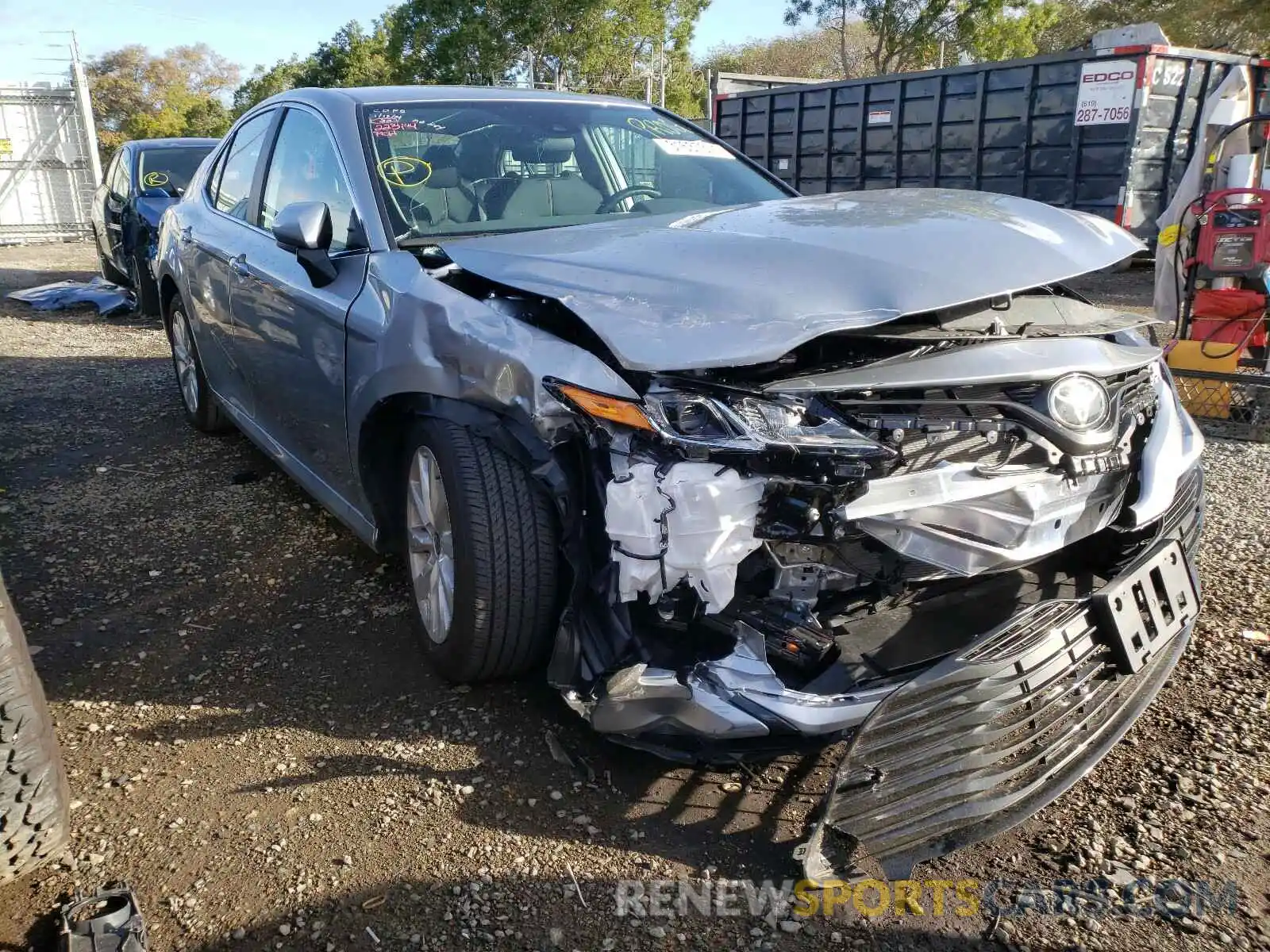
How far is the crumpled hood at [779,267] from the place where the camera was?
7.22 feet

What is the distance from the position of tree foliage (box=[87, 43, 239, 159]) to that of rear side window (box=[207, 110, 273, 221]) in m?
41.2

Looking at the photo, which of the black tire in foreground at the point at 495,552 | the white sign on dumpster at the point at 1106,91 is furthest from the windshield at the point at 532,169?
the white sign on dumpster at the point at 1106,91

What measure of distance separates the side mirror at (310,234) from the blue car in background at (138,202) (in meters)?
6.05

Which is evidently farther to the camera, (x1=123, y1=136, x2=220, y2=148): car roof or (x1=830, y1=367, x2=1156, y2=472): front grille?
(x1=123, y1=136, x2=220, y2=148): car roof

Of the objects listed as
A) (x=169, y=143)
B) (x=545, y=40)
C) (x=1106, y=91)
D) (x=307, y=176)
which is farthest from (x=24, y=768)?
(x=545, y=40)

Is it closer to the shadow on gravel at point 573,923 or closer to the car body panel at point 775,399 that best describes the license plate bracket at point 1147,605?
the car body panel at point 775,399

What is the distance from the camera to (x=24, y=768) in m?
2.02

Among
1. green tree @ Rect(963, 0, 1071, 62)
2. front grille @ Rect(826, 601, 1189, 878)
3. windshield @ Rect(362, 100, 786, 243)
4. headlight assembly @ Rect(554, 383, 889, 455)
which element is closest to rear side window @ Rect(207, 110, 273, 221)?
windshield @ Rect(362, 100, 786, 243)

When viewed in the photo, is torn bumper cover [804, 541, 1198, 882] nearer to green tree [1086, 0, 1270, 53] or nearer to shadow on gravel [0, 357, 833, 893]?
shadow on gravel [0, 357, 833, 893]

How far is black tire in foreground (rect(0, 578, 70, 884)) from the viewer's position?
6.46 ft

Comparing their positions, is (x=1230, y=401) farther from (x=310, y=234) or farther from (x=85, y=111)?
(x=85, y=111)

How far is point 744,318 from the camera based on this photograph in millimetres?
2215

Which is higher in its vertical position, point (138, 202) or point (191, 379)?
point (138, 202)

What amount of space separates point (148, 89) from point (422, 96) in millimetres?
52050
